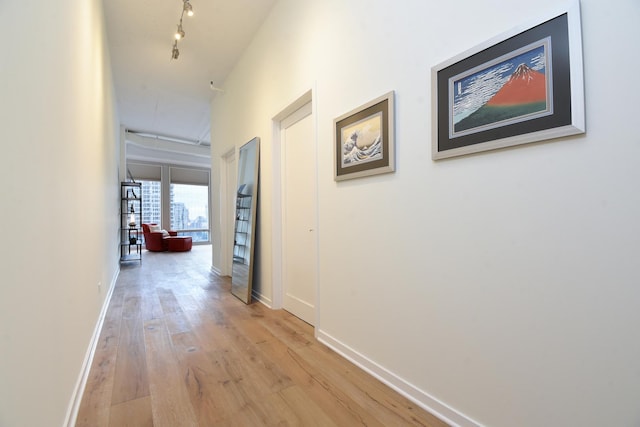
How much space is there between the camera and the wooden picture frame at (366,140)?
179cm

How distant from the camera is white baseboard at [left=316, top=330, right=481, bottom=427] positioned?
1.42 metres

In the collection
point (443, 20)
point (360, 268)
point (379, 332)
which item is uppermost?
point (443, 20)

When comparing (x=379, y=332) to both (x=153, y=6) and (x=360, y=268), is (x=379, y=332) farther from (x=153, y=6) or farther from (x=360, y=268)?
(x=153, y=6)

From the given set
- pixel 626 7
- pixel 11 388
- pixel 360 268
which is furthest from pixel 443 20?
pixel 11 388

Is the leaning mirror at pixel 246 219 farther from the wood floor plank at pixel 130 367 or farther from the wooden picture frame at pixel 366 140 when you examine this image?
the wooden picture frame at pixel 366 140

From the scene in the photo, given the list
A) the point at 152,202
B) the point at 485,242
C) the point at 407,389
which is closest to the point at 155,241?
the point at 152,202

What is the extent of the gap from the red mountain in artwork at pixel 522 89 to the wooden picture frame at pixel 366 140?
61 centimetres

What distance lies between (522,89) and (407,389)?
64.0 inches

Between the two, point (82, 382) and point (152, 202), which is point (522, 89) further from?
point (152, 202)

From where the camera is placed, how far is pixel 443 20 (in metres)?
1.49

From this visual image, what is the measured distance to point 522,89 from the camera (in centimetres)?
120

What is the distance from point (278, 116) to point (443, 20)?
2.01 meters

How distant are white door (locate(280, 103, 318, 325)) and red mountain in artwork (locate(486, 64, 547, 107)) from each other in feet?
5.45

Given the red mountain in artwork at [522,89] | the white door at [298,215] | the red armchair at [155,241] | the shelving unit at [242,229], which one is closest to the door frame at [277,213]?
the white door at [298,215]
